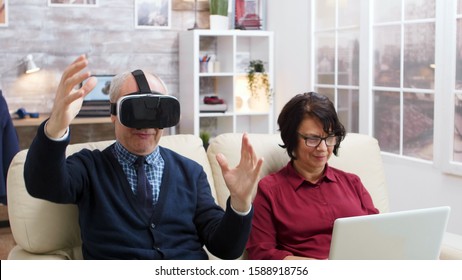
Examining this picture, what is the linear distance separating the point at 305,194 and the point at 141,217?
2.10 ft

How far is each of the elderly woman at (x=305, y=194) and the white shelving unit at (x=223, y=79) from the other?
294 cm

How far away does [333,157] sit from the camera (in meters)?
2.78

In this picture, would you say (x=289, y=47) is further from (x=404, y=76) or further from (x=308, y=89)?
(x=404, y=76)

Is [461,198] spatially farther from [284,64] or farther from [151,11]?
[151,11]

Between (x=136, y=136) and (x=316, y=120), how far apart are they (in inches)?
26.8

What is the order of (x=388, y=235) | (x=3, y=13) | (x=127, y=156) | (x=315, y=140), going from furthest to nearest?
(x=3, y=13) < (x=315, y=140) < (x=127, y=156) < (x=388, y=235)

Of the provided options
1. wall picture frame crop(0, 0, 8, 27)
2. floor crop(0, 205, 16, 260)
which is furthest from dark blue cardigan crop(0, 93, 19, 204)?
wall picture frame crop(0, 0, 8, 27)

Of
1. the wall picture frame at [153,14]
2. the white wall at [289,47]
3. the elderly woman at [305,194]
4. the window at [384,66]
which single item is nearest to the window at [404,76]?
the window at [384,66]

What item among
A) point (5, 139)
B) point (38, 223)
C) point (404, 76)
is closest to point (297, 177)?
point (38, 223)

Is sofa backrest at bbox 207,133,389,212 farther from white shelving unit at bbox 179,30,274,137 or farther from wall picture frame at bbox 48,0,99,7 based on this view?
wall picture frame at bbox 48,0,99,7

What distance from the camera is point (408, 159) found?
420 centimetres

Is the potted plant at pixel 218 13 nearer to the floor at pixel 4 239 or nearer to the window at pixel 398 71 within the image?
the window at pixel 398 71

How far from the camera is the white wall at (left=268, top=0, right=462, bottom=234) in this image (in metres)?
3.91
